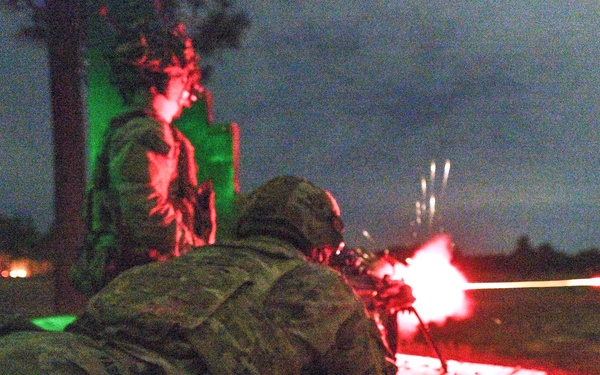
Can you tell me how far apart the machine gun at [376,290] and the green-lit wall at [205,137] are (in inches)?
62.3

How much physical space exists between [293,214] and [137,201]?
1.05 meters

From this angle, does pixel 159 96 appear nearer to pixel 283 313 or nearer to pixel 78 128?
pixel 283 313

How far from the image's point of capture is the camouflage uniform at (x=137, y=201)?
3.17m

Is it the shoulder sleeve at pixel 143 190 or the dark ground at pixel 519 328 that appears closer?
the shoulder sleeve at pixel 143 190

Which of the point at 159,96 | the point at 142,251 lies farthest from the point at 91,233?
the point at 159,96

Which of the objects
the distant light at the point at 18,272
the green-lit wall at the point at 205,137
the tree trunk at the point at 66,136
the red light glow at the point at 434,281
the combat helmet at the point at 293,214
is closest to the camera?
the combat helmet at the point at 293,214

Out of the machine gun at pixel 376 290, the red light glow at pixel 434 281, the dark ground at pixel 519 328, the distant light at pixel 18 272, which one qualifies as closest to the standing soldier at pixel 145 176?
the machine gun at pixel 376 290

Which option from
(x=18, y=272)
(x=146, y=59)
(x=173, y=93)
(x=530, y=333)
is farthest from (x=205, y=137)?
(x=18, y=272)

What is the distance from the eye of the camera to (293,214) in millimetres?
2361

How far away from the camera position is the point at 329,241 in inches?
98.7

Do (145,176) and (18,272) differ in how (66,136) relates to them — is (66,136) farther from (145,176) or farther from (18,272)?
(18,272)

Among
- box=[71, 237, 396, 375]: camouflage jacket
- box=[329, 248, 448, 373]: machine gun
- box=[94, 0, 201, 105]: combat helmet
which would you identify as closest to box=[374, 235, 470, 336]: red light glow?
box=[329, 248, 448, 373]: machine gun

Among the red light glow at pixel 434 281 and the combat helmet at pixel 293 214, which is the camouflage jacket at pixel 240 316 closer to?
the combat helmet at pixel 293 214

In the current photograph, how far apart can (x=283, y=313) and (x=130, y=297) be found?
431mm
